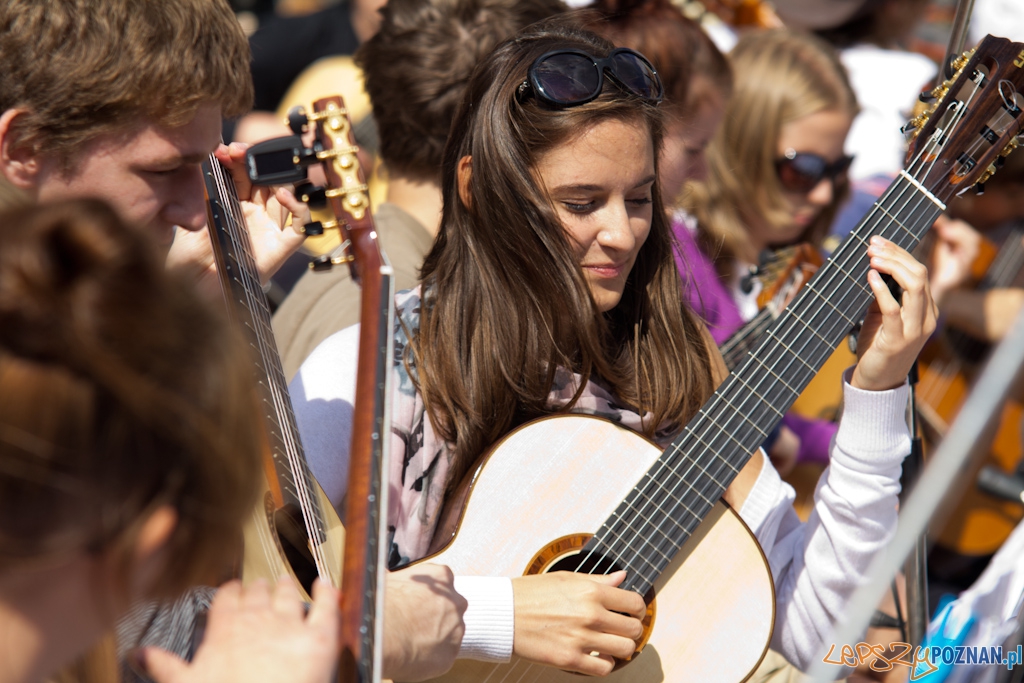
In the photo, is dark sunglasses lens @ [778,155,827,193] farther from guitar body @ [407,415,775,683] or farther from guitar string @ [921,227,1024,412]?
guitar body @ [407,415,775,683]

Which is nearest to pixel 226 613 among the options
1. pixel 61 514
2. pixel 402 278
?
pixel 61 514

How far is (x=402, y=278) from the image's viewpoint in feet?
6.99

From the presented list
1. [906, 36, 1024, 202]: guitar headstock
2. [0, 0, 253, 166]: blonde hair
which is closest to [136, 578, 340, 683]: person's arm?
[0, 0, 253, 166]: blonde hair

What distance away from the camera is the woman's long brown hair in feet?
5.31

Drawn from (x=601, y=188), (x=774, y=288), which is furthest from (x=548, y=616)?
(x=774, y=288)

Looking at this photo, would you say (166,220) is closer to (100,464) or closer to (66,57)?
(66,57)

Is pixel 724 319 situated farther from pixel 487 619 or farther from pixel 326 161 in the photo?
pixel 326 161

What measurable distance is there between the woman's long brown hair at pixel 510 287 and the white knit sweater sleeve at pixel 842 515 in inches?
11.0

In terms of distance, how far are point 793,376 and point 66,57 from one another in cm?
135

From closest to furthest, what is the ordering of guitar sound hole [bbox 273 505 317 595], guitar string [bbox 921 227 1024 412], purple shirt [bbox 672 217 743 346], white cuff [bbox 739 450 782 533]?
guitar sound hole [bbox 273 505 317 595] < white cuff [bbox 739 450 782 533] < purple shirt [bbox 672 217 743 346] < guitar string [bbox 921 227 1024 412]

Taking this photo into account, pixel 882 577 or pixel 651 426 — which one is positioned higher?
pixel 882 577

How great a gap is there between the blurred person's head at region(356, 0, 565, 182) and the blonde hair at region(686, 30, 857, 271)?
2.92 ft

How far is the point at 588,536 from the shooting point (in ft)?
5.10

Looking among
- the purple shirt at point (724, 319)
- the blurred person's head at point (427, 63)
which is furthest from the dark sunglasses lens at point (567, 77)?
the purple shirt at point (724, 319)
